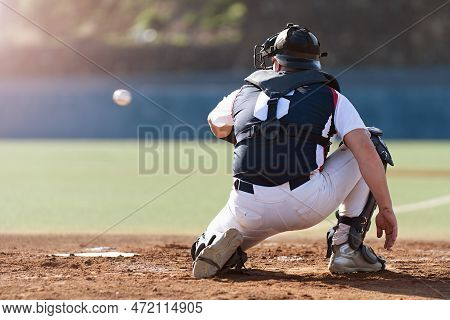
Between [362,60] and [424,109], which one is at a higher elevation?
[362,60]

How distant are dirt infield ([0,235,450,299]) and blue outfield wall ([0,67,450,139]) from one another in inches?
915

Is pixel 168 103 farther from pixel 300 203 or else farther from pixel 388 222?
pixel 388 222

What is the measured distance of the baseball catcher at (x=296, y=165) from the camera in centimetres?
557

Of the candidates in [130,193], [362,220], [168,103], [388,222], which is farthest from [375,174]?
[168,103]

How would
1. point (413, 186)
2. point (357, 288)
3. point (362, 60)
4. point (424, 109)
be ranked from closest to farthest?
1. point (357, 288)
2. point (413, 186)
3. point (424, 109)
4. point (362, 60)

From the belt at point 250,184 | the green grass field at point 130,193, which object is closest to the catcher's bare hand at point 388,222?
the belt at point 250,184

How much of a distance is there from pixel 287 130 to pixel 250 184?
0.44m

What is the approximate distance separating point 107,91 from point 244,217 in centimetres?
2681

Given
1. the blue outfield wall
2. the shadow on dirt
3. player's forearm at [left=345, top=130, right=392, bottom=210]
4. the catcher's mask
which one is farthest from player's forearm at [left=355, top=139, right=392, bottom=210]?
the blue outfield wall

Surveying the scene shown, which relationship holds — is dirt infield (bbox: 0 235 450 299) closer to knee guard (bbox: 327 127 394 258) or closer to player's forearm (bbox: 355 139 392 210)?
knee guard (bbox: 327 127 394 258)
